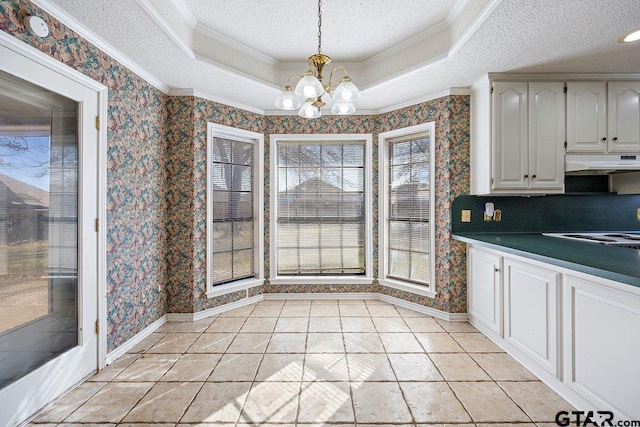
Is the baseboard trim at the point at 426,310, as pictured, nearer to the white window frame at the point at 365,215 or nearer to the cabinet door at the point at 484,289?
the cabinet door at the point at 484,289

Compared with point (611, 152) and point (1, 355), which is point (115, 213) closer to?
point (1, 355)

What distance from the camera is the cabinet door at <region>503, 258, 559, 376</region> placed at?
76.7 inches

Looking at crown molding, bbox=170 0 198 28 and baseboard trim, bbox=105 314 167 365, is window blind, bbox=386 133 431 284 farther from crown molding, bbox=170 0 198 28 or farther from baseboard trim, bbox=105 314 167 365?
baseboard trim, bbox=105 314 167 365

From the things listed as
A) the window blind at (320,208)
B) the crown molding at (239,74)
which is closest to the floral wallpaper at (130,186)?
the crown molding at (239,74)

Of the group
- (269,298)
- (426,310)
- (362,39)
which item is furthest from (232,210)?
(426,310)

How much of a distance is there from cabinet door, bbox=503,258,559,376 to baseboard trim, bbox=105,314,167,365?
10.7 ft

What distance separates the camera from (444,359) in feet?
7.91

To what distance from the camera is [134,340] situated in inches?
106

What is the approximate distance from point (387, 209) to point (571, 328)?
2251 mm

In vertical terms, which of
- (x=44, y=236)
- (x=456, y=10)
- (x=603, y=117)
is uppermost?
(x=456, y=10)

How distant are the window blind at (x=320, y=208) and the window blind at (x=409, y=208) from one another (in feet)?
1.31

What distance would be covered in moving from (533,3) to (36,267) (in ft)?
11.5

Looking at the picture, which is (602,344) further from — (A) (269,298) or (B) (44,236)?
(B) (44,236)

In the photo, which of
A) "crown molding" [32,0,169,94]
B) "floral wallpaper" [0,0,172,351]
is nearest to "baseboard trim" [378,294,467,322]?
"floral wallpaper" [0,0,172,351]
